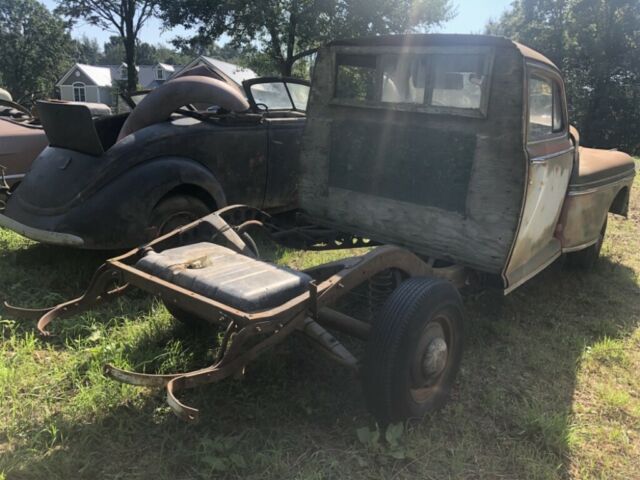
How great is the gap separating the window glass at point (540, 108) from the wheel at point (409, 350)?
55.1 inches

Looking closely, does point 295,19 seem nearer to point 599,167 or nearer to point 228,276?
point 599,167

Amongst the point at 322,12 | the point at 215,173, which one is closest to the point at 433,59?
the point at 215,173

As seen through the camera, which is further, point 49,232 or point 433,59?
point 49,232

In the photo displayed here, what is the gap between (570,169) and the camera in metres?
3.96

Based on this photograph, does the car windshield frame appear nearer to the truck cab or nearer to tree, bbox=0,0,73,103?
the truck cab

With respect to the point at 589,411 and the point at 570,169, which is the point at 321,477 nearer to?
the point at 589,411

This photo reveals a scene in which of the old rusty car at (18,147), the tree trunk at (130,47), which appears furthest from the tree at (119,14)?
the old rusty car at (18,147)

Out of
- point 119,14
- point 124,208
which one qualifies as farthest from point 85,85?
point 124,208

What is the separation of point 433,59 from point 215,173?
2.34 m

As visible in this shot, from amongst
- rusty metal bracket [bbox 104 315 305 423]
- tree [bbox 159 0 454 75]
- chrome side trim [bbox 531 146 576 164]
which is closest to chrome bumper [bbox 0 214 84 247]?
rusty metal bracket [bbox 104 315 305 423]

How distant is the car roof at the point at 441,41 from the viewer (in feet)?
9.86

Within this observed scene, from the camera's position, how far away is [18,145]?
571 cm

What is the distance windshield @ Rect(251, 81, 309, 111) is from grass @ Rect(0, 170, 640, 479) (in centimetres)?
300

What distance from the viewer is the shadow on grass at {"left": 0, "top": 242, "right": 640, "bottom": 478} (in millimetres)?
2387
